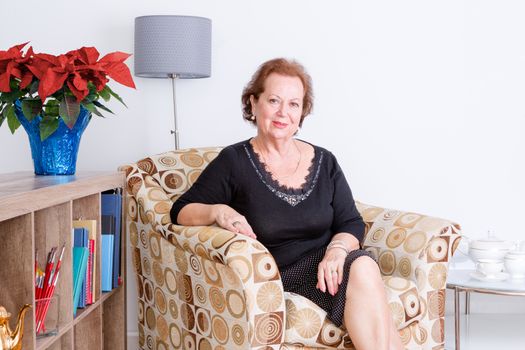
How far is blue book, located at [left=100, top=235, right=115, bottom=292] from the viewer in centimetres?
270

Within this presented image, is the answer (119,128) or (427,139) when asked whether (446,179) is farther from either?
(119,128)

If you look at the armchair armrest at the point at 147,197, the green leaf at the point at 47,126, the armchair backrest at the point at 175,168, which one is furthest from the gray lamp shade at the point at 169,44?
the green leaf at the point at 47,126

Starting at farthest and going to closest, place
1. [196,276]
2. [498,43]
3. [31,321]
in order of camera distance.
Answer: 1. [498,43]
2. [196,276]
3. [31,321]

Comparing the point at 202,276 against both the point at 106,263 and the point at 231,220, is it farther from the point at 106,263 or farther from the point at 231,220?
the point at 106,263

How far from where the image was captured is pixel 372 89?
3455 mm

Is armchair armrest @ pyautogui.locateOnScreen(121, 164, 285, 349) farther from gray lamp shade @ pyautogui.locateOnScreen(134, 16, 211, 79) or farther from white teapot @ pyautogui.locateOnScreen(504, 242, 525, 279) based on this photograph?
white teapot @ pyautogui.locateOnScreen(504, 242, 525, 279)

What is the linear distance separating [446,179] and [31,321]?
2.12 m

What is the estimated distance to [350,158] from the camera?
137 inches

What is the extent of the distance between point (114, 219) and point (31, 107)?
50 cm

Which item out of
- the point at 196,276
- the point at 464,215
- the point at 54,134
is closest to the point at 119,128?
the point at 54,134

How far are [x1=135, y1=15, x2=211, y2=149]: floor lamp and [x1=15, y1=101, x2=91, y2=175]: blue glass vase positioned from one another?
0.54 m

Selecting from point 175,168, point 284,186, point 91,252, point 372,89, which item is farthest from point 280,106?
point 372,89

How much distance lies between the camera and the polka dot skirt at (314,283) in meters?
2.25

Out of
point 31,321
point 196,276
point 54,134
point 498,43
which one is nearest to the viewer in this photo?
point 31,321
